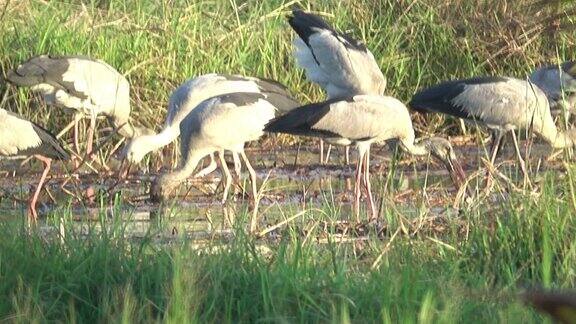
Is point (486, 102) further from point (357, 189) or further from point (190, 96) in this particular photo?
point (190, 96)

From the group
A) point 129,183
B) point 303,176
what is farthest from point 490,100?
point 129,183

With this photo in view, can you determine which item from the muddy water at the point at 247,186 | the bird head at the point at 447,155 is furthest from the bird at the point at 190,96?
the bird head at the point at 447,155

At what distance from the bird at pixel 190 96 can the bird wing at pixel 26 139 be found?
798mm

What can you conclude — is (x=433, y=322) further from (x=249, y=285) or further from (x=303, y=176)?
(x=303, y=176)

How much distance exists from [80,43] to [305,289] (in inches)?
277

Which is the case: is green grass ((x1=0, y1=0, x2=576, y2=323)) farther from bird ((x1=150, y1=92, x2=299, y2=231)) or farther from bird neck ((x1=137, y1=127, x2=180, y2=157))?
bird neck ((x1=137, y1=127, x2=180, y2=157))

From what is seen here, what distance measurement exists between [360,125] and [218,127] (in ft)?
2.84

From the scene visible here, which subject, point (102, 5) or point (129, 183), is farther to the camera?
point (102, 5)

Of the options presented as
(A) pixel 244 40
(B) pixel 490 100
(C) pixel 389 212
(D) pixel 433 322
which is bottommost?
(D) pixel 433 322

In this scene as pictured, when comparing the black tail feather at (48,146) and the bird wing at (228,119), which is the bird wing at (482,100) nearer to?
the bird wing at (228,119)

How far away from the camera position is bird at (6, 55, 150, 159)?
936cm

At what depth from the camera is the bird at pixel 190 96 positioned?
8.84m

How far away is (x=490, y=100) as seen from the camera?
8734 millimetres

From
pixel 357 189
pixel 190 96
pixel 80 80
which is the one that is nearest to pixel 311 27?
pixel 190 96
